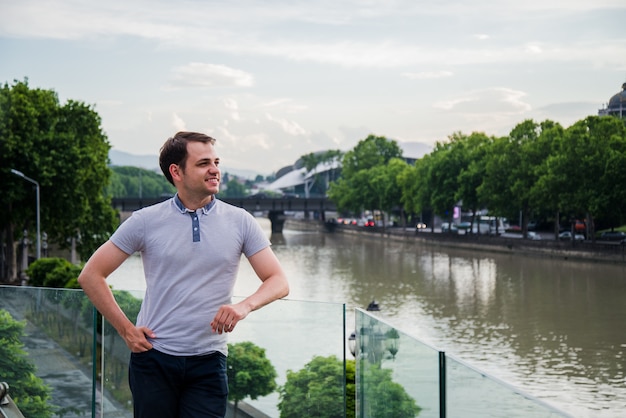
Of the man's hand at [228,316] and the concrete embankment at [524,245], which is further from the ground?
the man's hand at [228,316]

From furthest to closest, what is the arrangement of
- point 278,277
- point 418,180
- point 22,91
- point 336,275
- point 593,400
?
point 418,180 < point 336,275 < point 22,91 < point 593,400 < point 278,277

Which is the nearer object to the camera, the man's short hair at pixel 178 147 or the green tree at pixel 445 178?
the man's short hair at pixel 178 147

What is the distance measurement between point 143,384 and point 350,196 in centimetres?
12890

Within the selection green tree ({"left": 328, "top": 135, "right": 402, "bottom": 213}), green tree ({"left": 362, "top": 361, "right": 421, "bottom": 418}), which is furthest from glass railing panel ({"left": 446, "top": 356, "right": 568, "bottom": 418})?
green tree ({"left": 328, "top": 135, "right": 402, "bottom": 213})

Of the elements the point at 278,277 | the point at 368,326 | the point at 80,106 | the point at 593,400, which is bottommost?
the point at 593,400

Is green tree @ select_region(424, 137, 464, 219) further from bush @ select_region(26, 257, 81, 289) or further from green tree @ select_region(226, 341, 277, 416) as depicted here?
green tree @ select_region(226, 341, 277, 416)

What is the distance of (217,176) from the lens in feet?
15.0

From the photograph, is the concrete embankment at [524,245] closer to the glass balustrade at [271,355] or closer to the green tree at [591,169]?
the green tree at [591,169]

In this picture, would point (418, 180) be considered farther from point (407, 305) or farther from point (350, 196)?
point (407, 305)

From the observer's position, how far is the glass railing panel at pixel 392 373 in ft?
20.2

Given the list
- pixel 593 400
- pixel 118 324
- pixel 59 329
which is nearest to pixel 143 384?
pixel 118 324

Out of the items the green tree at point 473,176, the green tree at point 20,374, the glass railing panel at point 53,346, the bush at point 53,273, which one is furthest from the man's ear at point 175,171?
the green tree at point 473,176

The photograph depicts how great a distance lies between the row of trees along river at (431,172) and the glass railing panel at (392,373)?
4075 centimetres

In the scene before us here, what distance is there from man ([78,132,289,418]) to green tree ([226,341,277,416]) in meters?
2.65
